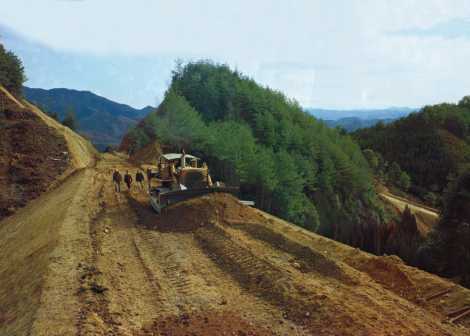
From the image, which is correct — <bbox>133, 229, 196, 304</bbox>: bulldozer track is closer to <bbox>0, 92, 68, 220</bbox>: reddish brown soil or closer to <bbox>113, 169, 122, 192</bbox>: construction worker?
<bbox>113, 169, 122, 192</bbox>: construction worker

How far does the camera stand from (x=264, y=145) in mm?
62062

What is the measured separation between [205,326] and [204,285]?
2765mm

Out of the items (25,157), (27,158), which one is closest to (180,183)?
(27,158)

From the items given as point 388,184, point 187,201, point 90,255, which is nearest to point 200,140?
point 187,201

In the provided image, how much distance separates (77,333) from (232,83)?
68750 millimetres

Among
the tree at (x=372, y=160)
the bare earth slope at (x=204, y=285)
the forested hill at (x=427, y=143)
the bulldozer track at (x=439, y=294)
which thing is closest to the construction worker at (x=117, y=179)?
the bare earth slope at (x=204, y=285)

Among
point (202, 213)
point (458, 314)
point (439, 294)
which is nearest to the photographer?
point (458, 314)

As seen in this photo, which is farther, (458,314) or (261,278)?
(261,278)

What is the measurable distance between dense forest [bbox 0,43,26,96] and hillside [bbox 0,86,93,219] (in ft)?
61.7

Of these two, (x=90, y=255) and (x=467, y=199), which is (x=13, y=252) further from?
(x=467, y=199)

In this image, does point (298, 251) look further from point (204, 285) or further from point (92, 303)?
point (92, 303)

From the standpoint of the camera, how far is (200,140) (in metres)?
52.0

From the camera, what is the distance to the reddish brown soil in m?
33.5

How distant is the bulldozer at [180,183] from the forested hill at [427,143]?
259 ft
